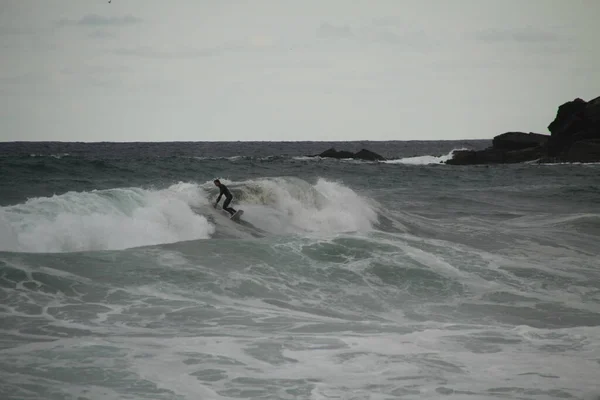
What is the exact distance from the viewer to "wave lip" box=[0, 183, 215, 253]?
45.2 ft

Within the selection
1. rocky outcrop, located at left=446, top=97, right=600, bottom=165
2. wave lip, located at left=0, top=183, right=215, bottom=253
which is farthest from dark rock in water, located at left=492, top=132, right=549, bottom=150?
wave lip, located at left=0, top=183, right=215, bottom=253

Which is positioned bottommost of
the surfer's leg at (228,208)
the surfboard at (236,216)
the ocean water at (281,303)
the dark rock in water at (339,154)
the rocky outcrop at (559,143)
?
the ocean water at (281,303)

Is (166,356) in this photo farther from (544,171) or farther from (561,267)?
(544,171)

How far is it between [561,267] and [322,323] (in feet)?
26.0

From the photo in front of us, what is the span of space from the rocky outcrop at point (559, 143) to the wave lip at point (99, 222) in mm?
47527

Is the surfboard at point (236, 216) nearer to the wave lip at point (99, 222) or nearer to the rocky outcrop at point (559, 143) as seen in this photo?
the wave lip at point (99, 222)

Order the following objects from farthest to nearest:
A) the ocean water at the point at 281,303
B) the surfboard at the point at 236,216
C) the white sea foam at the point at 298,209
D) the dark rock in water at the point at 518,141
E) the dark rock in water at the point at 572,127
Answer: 1. the dark rock in water at the point at 518,141
2. the dark rock in water at the point at 572,127
3. the white sea foam at the point at 298,209
4. the surfboard at the point at 236,216
5. the ocean water at the point at 281,303

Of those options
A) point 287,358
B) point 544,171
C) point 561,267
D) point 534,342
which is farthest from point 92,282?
point 544,171

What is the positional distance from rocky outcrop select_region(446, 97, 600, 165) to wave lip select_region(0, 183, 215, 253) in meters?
47.5

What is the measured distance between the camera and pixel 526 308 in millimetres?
11102

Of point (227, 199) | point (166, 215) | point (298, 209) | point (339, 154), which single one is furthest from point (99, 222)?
point (339, 154)

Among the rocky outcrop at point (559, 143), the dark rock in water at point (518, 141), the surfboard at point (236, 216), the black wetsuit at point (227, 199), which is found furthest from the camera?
the dark rock in water at point (518, 141)

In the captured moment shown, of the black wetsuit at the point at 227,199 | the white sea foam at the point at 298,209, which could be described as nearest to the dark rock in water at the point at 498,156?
the white sea foam at the point at 298,209

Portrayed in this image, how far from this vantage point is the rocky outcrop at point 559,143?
56.8 metres
